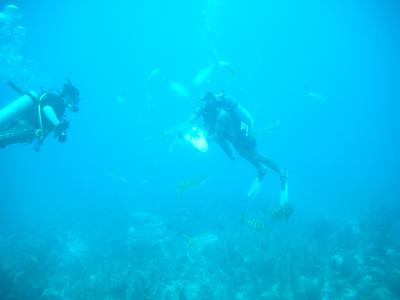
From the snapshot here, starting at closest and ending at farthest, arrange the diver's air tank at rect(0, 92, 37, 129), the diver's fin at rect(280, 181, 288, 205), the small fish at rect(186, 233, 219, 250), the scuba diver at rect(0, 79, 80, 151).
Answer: the scuba diver at rect(0, 79, 80, 151) < the diver's air tank at rect(0, 92, 37, 129) < the diver's fin at rect(280, 181, 288, 205) < the small fish at rect(186, 233, 219, 250)

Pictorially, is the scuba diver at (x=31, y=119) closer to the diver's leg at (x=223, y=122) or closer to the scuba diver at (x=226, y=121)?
the scuba diver at (x=226, y=121)

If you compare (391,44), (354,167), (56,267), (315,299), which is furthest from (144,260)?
(391,44)

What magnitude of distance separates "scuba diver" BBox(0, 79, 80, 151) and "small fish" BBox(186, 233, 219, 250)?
865 centimetres

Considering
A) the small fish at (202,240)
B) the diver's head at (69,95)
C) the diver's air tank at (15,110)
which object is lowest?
the diver's air tank at (15,110)

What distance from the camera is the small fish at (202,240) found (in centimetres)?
1507

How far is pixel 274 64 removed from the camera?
86.8 m

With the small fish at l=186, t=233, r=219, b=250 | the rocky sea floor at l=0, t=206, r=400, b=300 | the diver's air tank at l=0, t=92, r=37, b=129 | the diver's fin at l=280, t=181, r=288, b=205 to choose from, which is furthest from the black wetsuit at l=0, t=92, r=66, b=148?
the small fish at l=186, t=233, r=219, b=250

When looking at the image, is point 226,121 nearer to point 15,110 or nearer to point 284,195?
point 284,195

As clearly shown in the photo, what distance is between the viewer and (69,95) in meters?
8.52

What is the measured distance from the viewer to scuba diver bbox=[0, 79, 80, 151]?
7449mm

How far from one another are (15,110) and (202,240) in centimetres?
1090

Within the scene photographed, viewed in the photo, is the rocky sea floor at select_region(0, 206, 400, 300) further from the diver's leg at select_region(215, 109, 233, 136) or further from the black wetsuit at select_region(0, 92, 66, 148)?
the black wetsuit at select_region(0, 92, 66, 148)

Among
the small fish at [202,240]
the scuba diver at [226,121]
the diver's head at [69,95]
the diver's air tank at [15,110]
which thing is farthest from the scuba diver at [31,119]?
the small fish at [202,240]

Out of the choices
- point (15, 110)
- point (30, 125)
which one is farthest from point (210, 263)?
point (15, 110)
